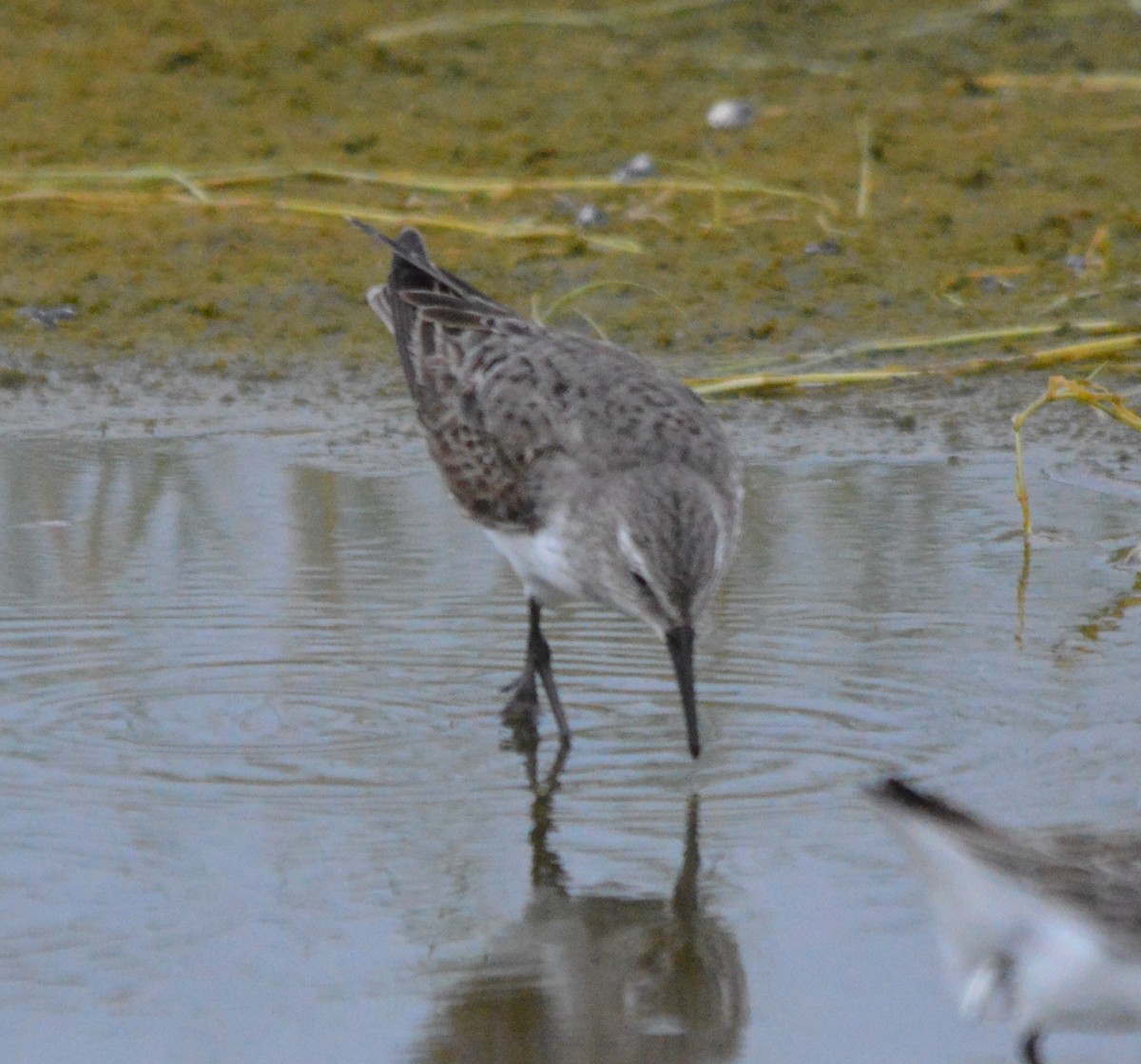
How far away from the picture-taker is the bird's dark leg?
5.74m

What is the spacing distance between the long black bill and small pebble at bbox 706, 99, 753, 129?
6702 millimetres

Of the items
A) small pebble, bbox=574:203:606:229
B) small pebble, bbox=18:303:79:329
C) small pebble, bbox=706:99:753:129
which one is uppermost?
small pebble, bbox=706:99:753:129

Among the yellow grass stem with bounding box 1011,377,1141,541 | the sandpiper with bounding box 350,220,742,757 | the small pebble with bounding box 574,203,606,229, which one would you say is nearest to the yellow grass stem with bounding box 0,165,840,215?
the small pebble with bounding box 574,203,606,229

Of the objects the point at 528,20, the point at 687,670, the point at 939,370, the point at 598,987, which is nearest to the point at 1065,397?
the point at 939,370

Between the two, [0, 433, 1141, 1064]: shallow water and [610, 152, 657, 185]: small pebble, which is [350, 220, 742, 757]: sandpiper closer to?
[0, 433, 1141, 1064]: shallow water

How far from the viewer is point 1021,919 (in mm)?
3723

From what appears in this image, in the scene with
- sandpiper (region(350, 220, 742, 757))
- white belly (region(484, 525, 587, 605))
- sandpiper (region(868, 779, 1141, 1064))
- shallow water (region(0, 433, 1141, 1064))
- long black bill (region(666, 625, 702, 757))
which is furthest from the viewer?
white belly (region(484, 525, 587, 605))

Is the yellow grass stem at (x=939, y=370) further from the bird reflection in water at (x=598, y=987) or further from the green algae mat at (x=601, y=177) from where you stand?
the bird reflection in water at (x=598, y=987)

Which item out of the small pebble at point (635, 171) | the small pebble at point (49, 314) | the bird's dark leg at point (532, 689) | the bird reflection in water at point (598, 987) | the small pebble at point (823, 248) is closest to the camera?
the bird reflection in water at point (598, 987)

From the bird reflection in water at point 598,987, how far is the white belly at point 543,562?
1.11 metres

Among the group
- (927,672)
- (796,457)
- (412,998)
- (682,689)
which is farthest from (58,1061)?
(796,457)

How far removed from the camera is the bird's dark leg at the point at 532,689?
5742 mm

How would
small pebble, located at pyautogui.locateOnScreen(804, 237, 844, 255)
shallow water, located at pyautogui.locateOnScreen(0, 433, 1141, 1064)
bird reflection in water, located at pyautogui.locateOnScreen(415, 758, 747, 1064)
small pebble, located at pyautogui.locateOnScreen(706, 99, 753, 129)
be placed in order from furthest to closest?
small pebble, located at pyautogui.locateOnScreen(706, 99, 753, 129) → small pebble, located at pyautogui.locateOnScreen(804, 237, 844, 255) → shallow water, located at pyautogui.locateOnScreen(0, 433, 1141, 1064) → bird reflection in water, located at pyautogui.locateOnScreen(415, 758, 747, 1064)

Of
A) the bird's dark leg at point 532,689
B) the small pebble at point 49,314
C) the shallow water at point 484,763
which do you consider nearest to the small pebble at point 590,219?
the small pebble at point 49,314
